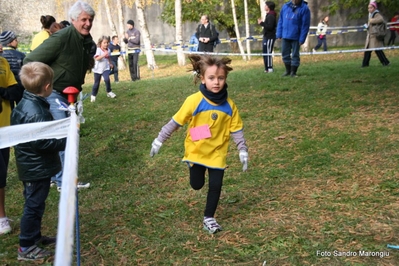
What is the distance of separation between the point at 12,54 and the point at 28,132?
376cm

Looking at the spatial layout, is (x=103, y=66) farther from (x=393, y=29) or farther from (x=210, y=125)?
(x=393, y=29)

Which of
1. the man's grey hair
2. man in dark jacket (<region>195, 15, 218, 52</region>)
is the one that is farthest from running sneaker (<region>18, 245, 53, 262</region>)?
man in dark jacket (<region>195, 15, 218, 52</region>)


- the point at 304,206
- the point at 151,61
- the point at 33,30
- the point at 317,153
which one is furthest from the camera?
the point at 33,30

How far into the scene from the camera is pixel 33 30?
32.3 m

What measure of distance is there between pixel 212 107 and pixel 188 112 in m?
0.22

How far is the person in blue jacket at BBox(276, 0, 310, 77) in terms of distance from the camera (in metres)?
11.9

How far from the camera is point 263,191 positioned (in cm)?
540

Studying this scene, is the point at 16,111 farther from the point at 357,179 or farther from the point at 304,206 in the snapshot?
the point at 357,179

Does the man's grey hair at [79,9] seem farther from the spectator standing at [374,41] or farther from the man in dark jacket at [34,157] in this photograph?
the spectator standing at [374,41]

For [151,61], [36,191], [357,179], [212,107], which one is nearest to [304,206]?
[357,179]

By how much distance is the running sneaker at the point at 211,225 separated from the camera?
173 inches

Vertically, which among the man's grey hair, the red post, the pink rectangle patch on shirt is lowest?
the pink rectangle patch on shirt

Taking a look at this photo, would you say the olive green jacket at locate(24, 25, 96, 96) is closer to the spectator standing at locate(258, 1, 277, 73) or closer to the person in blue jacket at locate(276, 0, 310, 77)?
the person in blue jacket at locate(276, 0, 310, 77)

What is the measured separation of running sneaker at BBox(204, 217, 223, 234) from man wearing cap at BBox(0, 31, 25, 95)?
306 cm
